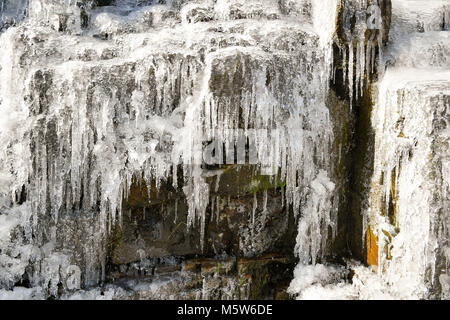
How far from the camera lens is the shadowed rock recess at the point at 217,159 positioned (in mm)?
4449

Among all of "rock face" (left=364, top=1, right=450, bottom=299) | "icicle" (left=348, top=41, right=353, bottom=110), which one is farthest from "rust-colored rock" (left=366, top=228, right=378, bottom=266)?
"icicle" (left=348, top=41, right=353, bottom=110)

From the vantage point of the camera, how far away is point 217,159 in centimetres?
462

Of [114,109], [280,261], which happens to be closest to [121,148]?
[114,109]

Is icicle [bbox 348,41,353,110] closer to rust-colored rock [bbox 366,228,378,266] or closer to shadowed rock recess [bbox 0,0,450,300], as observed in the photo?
shadowed rock recess [bbox 0,0,450,300]

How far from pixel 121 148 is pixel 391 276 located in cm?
353

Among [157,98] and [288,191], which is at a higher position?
[157,98]

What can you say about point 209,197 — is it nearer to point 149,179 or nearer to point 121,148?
point 149,179

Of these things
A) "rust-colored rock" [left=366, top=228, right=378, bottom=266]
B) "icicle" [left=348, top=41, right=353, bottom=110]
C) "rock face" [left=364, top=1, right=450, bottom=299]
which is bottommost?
"rust-colored rock" [left=366, top=228, right=378, bottom=266]

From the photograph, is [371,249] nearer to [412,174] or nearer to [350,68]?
[412,174]

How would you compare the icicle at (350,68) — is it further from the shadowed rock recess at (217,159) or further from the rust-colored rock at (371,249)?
the rust-colored rock at (371,249)

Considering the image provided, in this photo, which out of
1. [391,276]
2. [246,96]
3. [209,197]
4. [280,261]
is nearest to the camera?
[391,276]

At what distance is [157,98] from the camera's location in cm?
462

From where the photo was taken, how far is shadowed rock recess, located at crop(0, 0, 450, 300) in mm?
4449

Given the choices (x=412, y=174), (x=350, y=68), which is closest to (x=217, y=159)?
(x=350, y=68)
